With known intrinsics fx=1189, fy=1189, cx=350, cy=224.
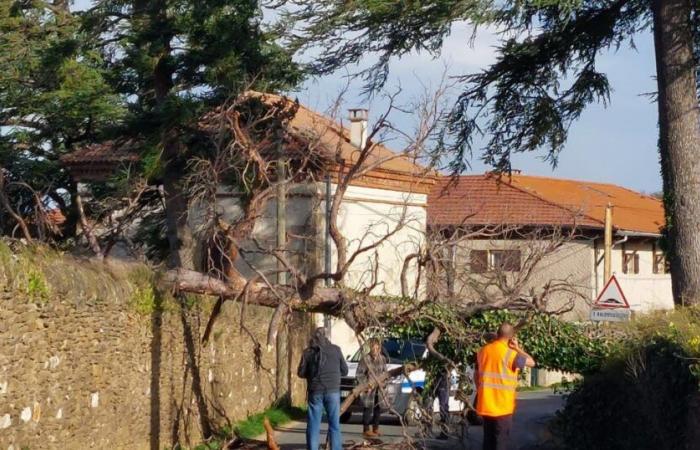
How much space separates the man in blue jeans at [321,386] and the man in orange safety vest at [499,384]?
2.63 meters

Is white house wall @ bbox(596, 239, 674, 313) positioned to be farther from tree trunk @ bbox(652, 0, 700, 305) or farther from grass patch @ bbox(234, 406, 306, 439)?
tree trunk @ bbox(652, 0, 700, 305)

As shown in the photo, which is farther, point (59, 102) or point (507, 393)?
point (59, 102)

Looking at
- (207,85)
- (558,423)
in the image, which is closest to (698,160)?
(558,423)

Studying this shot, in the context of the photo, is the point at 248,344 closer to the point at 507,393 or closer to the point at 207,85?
the point at 207,85

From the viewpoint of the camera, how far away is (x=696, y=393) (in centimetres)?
1229

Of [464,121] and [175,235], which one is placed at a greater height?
[464,121]

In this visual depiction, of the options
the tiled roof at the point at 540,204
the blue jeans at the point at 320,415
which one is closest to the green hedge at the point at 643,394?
the blue jeans at the point at 320,415

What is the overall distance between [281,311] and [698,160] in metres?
7.89

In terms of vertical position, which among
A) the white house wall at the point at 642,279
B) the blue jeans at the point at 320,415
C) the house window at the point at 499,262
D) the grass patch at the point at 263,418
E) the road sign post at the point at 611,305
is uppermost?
the white house wall at the point at 642,279

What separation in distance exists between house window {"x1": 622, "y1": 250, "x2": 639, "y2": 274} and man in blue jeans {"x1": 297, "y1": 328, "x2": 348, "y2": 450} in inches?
1242

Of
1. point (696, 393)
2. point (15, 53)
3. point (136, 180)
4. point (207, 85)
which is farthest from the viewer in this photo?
point (15, 53)

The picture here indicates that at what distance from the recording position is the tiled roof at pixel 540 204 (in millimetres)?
41938

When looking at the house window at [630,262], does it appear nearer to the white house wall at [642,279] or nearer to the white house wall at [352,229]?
the white house wall at [642,279]

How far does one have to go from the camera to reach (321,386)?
1510cm
